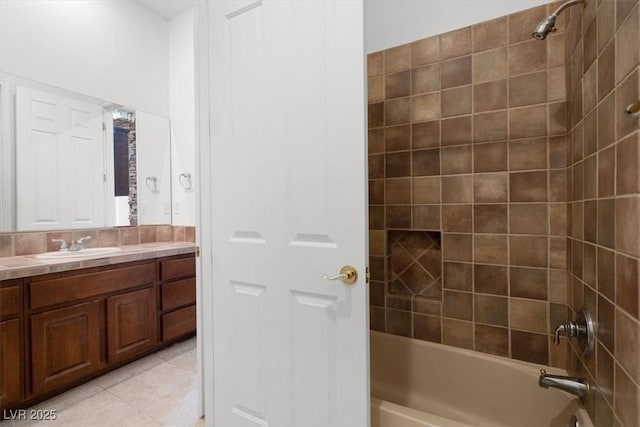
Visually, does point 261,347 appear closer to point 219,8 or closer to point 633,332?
point 633,332

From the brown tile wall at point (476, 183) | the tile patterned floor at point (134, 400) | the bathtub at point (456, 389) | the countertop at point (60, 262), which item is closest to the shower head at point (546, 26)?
the brown tile wall at point (476, 183)

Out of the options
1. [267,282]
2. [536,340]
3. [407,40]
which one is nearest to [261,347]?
[267,282]

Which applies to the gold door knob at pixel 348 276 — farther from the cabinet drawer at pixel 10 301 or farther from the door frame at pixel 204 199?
the cabinet drawer at pixel 10 301

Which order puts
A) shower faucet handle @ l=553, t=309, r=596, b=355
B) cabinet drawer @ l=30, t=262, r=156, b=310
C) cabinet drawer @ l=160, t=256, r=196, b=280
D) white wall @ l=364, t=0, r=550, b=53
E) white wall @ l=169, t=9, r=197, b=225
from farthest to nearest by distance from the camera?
1. white wall @ l=169, t=9, r=197, b=225
2. cabinet drawer @ l=160, t=256, r=196, b=280
3. cabinet drawer @ l=30, t=262, r=156, b=310
4. white wall @ l=364, t=0, r=550, b=53
5. shower faucet handle @ l=553, t=309, r=596, b=355

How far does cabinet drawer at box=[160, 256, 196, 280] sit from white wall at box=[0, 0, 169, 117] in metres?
1.58

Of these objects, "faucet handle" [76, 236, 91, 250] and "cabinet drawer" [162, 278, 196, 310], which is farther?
"cabinet drawer" [162, 278, 196, 310]

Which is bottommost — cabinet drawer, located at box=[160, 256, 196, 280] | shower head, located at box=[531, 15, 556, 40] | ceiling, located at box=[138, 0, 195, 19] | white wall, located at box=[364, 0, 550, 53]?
cabinet drawer, located at box=[160, 256, 196, 280]

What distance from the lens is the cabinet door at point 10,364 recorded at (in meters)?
1.69

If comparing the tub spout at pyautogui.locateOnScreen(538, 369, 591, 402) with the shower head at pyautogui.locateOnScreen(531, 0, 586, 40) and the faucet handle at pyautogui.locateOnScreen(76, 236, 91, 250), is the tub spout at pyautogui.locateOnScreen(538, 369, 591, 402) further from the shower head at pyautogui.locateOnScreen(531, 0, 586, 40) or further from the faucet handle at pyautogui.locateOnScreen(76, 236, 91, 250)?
the faucet handle at pyautogui.locateOnScreen(76, 236, 91, 250)

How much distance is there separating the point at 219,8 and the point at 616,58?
5.14ft

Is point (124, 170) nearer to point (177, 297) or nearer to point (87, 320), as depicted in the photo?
point (177, 297)

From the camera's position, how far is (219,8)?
1.49 metres

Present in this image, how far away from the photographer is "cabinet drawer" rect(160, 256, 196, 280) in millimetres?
2619

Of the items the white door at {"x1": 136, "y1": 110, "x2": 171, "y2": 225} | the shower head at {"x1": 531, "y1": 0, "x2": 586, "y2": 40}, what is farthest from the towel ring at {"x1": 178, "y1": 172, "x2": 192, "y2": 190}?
the shower head at {"x1": 531, "y1": 0, "x2": 586, "y2": 40}
